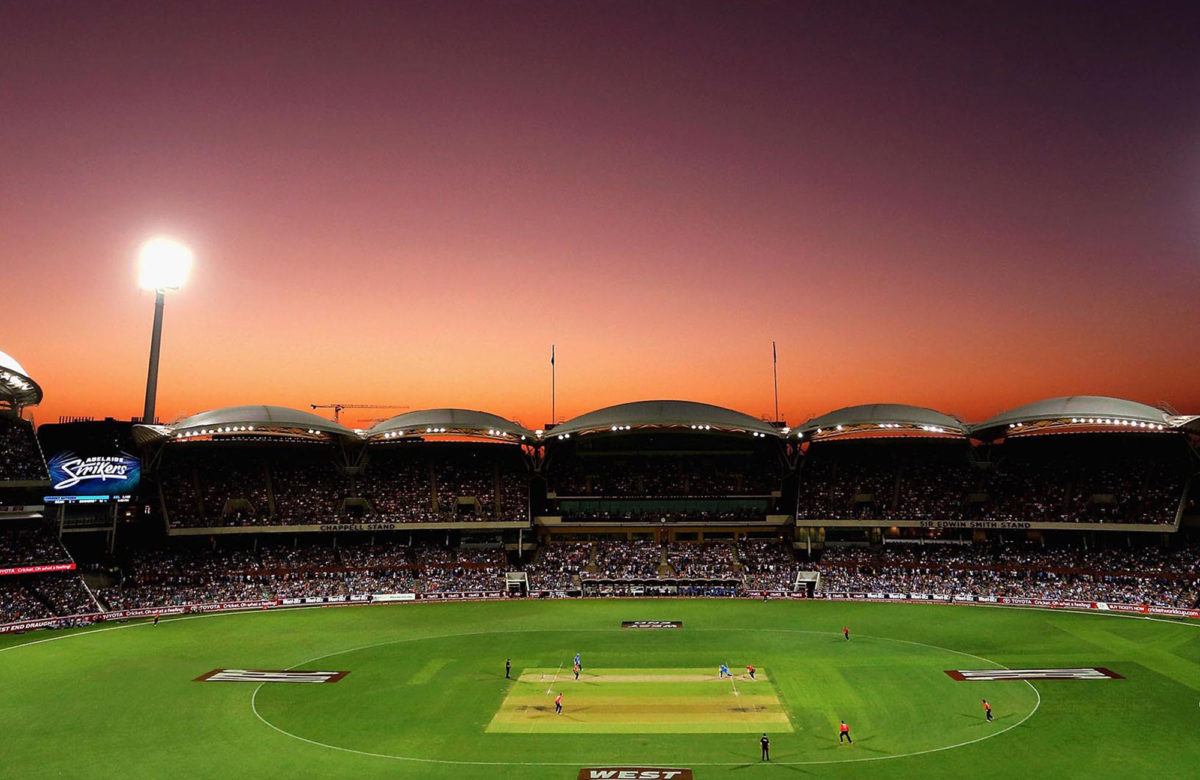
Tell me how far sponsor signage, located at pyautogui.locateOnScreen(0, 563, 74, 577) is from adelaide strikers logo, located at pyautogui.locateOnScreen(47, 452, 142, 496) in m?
10.5

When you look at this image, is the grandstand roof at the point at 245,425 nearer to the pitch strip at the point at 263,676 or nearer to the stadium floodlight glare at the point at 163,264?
the stadium floodlight glare at the point at 163,264

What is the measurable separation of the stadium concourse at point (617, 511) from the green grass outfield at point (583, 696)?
38.9 ft

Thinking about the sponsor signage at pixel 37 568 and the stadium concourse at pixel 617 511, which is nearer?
the sponsor signage at pixel 37 568

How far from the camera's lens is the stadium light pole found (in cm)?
7631

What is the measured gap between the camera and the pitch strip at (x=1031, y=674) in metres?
38.2

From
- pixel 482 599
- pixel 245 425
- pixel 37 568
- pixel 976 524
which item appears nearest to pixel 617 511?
pixel 482 599

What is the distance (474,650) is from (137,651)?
2154cm

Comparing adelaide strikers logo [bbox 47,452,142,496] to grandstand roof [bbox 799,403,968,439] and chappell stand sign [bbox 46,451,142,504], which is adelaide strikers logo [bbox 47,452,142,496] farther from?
grandstand roof [bbox 799,403,968,439]

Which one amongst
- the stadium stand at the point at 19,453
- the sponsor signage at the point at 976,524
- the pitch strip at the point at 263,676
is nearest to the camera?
the pitch strip at the point at 263,676

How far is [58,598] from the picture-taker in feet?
200

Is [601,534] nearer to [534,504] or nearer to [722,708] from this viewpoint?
[534,504]

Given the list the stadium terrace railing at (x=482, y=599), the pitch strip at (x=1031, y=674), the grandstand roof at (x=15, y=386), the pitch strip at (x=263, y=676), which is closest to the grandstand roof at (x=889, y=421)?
the stadium terrace railing at (x=482, y=599)

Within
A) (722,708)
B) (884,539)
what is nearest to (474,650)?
(722,708)

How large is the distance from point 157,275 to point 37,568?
3029 cm
